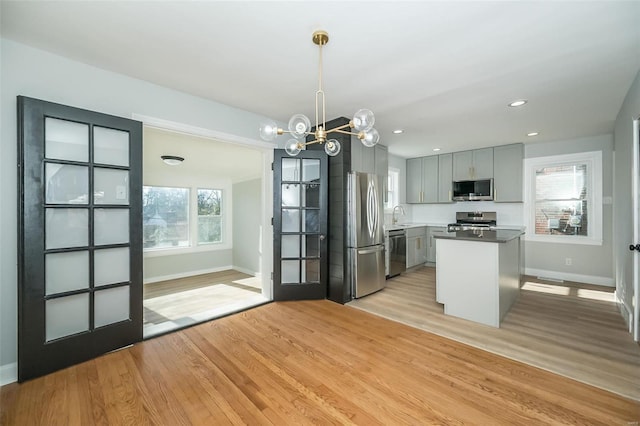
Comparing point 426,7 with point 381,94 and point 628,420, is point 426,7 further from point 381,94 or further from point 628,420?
point 628,420

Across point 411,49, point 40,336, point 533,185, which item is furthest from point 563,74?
point 40,336

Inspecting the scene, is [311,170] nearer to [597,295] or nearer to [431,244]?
[431,244]

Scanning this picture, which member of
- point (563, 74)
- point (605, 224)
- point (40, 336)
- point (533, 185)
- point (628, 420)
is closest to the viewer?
point (628, 420)

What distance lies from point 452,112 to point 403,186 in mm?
3142

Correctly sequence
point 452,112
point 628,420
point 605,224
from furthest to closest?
point 605,224
point 452,112
point 628,420

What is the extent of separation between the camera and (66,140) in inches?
85.4

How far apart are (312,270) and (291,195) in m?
1.13

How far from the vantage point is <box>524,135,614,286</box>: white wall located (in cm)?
438

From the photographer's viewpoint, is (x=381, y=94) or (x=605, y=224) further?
(x=605, y=224)

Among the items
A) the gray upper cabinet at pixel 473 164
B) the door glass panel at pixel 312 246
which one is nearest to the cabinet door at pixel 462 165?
the gray upper cabinet at pixel 473 164

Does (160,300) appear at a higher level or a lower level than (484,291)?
lower

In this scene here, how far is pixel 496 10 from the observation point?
66.0 inches

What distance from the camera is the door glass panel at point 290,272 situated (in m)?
3.73

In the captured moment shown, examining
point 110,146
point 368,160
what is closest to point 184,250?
point 110,146
